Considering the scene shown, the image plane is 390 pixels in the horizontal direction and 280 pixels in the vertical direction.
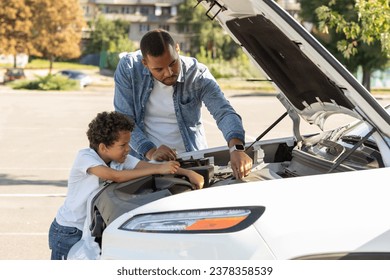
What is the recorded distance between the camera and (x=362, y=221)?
3033 mm

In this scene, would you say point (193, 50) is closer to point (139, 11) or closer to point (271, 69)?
point (139, 11)

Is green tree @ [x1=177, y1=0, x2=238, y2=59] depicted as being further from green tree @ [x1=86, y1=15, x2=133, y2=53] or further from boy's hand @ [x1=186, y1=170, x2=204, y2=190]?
boy's hand @ [x1=186, y1=170, x2=204, y2=190]

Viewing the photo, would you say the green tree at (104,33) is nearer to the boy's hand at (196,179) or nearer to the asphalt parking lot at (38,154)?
the asphalt parking lot at (38,154)

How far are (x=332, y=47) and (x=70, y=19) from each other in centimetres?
2754

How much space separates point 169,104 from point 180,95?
0.11 metres

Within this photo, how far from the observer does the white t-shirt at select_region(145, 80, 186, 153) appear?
17.0 ft

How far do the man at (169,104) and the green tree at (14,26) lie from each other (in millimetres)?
54023

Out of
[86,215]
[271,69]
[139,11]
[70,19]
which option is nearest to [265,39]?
[271,69]

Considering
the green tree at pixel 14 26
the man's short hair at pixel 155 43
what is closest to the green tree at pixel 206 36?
the green tree at pixel 14 26

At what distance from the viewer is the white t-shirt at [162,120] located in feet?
17.0

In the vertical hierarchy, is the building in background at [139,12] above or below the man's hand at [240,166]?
below

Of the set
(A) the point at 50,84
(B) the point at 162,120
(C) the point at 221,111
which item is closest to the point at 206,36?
(A) the point at 50,84

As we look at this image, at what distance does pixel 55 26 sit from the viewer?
5994 cm

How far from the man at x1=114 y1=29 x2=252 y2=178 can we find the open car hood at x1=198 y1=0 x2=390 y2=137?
43 centimetres
